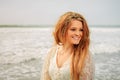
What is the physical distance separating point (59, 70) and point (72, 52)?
0.08 metres

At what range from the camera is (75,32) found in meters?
1.03

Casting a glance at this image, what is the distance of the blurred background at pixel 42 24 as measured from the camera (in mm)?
3660

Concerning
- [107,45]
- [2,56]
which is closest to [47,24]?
[2,56]

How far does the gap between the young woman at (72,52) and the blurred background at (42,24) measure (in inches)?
95.4

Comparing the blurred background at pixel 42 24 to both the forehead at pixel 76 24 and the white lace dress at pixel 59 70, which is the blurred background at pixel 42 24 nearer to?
the white lace dress at pixel 59 70

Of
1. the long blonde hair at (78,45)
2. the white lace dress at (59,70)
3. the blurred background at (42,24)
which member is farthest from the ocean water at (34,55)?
the long blonde hair at (78,45)

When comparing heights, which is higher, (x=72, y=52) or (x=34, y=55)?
(x=72, y=52)

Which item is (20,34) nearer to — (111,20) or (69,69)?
(111,20)

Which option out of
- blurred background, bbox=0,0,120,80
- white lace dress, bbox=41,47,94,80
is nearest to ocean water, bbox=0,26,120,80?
blurred background, bbox=0,0,120,80

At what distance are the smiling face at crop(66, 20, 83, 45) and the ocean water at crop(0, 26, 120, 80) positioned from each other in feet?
8.07

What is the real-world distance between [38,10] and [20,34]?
865 millimetres

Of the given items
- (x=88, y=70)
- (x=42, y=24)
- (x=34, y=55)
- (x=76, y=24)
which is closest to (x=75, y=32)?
(x=76, y=24)

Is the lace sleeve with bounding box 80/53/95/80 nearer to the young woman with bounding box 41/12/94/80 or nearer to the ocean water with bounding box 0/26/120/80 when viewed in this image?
the young woman with bounding box 41/12/94/80

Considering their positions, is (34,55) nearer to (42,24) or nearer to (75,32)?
(42,24)
